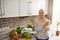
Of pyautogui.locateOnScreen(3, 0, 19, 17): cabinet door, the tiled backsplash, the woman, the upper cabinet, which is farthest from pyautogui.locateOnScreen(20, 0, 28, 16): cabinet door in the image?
the woman

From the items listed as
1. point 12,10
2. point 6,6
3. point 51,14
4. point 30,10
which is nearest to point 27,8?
point 30,10

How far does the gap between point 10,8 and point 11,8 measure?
0.10ft

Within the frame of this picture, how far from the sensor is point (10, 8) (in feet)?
7.91

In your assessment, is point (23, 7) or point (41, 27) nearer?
point (41, 27)

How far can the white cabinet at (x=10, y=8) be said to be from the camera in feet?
7.48

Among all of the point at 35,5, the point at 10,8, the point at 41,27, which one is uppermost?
the point at 35,5

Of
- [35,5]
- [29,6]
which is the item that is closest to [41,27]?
[29,6]

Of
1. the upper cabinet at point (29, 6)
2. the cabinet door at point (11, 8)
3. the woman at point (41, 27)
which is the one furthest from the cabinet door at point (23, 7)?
the woman at point (41, 27)

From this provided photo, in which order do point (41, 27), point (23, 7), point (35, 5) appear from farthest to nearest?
point (35, 5) < point (23, 7) < point (41, 27)

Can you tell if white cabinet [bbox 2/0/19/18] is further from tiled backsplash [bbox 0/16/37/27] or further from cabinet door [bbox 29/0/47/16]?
cabinet door [bbox 29/0/47/16]

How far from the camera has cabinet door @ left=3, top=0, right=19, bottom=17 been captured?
231 cm

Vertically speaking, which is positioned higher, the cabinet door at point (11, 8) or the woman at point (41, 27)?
the cabinet door at point (11, 8)

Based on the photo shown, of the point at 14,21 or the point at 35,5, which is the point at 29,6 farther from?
the point at 14,21

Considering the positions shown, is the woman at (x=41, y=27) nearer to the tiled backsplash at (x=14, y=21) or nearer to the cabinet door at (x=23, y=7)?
the cabinet door at (x=23, y=7)
